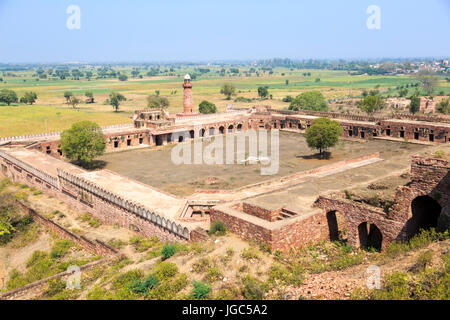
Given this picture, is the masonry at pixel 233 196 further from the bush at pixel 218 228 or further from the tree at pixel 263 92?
the tree at pixel 263 92

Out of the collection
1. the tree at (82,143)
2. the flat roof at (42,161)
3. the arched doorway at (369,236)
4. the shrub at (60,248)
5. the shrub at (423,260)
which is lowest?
the shrub at (60,248)

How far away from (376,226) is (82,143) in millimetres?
26873

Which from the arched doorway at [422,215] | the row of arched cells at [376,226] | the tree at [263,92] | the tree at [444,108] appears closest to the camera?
the arched doorway at [422,215]

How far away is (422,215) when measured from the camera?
1656cm

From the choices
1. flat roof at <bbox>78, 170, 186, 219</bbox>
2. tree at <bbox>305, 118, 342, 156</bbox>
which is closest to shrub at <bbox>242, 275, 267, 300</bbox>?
flat roof at <bbox>78, 170, 186, 219</bbox>

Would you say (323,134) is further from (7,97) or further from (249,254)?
(7,97)

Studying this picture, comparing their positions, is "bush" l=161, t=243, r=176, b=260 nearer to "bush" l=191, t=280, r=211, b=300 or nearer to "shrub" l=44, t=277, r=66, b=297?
"bush" l=191, t=280, r=211, b=300

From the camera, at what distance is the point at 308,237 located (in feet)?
56.3

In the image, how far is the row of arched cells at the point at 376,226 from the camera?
16.1 metres

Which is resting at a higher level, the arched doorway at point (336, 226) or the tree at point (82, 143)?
the tree at point (82, 143)

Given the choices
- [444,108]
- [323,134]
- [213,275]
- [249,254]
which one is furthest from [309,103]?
[213,275]

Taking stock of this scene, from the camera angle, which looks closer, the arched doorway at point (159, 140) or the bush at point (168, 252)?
the bush at point (168, 252)

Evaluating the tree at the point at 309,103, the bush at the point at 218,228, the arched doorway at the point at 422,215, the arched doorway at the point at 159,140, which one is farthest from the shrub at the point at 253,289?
the tree at the point at 309,103
